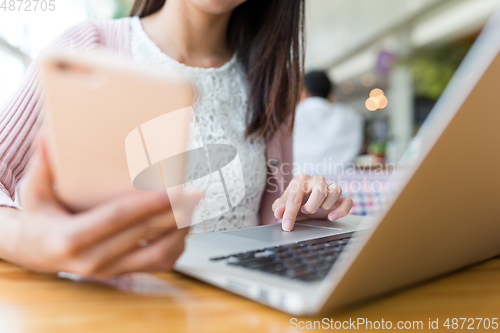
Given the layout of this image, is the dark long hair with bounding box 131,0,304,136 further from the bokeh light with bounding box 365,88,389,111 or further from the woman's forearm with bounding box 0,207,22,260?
the bokeh light with bounding box 365,88,389,111

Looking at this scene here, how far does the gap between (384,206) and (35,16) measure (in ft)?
4.65

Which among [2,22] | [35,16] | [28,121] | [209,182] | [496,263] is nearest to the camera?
[496,263]

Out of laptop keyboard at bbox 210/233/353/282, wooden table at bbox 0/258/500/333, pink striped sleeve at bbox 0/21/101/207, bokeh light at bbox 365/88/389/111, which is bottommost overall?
wooden table at bbox 0/258/500/333

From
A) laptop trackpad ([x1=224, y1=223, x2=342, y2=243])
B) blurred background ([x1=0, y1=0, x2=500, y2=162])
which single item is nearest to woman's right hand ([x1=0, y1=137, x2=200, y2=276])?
laptop trackpad ([x1=224, y1=223, x2=342, y2=243])

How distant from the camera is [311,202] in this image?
58 centimetres

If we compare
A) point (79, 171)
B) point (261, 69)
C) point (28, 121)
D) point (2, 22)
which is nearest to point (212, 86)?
point (261, 69)

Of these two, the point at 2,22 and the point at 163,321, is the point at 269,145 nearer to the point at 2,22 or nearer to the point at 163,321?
the point at 163,321

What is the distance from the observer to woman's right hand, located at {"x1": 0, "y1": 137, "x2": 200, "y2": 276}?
0.79ft

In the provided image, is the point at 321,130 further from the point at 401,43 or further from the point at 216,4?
the point at 401,43

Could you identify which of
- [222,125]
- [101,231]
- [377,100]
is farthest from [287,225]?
[377,100]

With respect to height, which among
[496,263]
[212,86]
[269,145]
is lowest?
[496,263]

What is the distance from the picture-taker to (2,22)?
1422mm

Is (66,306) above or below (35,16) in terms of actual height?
below

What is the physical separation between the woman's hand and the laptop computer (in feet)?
0.59
